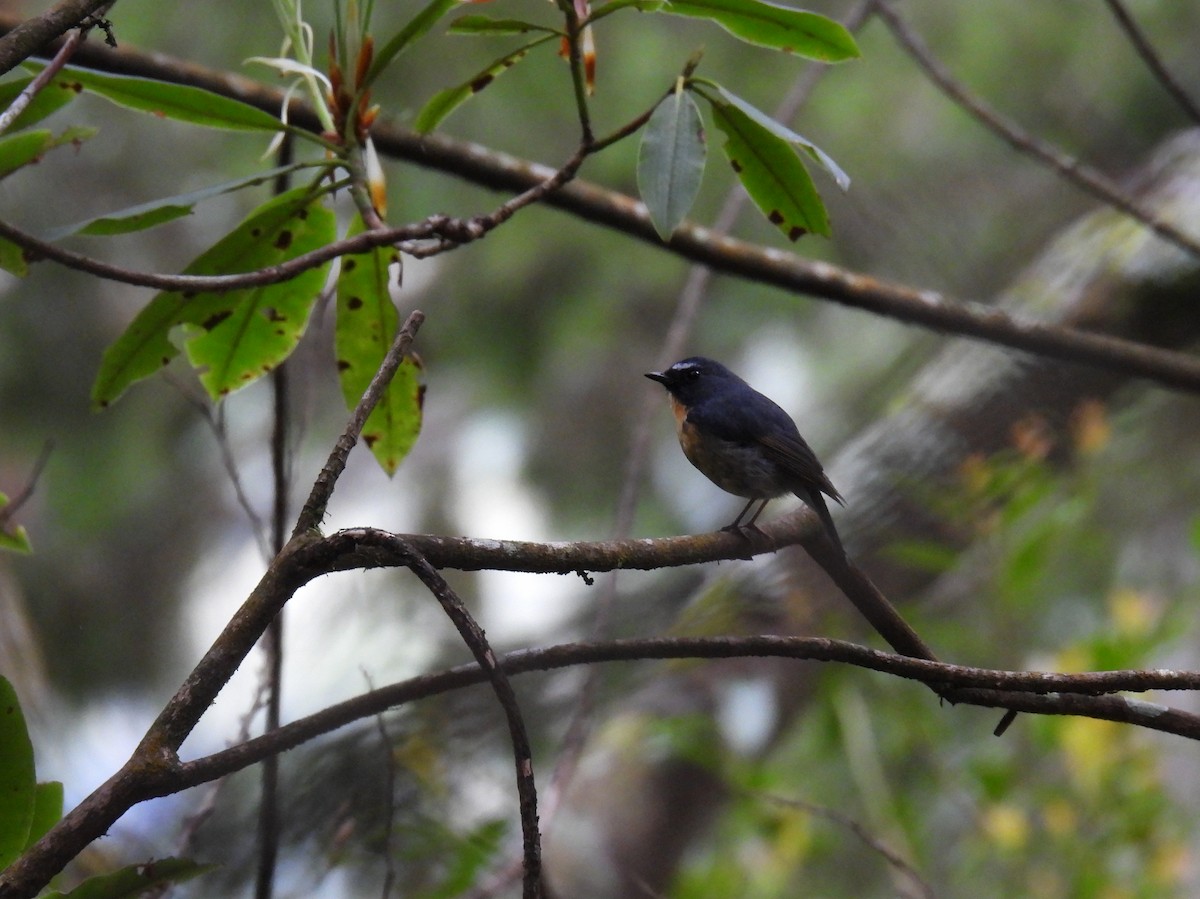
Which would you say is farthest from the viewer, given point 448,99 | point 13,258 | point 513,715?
point 448,99

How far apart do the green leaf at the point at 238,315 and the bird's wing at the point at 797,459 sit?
1.29m

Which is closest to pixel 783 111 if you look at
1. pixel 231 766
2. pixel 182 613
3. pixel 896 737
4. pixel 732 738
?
pixel 732 738

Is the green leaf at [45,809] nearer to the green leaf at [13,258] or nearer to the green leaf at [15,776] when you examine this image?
the green leaf at [15,776]

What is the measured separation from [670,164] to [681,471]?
13.6ft

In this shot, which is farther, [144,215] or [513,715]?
[144,215]

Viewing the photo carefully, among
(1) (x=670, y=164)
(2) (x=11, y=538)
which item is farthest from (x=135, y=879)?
(1) (x=670, y=164)

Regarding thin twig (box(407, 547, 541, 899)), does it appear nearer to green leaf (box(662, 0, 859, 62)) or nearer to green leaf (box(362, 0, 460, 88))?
green leaf (box(362, 0, 460, 88))

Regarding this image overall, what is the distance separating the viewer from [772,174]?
1938 millimetres

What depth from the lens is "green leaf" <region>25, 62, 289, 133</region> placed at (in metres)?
1.83

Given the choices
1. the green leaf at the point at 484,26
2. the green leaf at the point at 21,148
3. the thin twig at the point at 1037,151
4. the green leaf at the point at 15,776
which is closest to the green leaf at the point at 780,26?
the green leaf at the point at 484,26

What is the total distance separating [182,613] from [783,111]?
3977mm

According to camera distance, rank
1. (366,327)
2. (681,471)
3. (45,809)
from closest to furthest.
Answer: (45,809) → (366,327) → (681,471)

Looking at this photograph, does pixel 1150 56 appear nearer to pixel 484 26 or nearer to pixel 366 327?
pixel 484 26

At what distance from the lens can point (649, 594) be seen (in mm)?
2604
